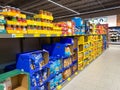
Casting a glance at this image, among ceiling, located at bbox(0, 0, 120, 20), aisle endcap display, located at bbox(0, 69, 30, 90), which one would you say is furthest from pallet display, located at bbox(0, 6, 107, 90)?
ceiling, located at bbox(0, 0, 120, 20)

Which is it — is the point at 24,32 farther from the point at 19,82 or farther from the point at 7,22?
the point at 19,82

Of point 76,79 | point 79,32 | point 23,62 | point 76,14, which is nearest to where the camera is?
point 23,62

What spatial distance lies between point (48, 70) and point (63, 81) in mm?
822

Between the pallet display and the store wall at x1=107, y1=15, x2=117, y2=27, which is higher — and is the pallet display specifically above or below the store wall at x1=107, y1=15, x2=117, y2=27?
below

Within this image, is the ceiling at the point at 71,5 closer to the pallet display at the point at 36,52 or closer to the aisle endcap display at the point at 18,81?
the pallet display at the point at 36,52

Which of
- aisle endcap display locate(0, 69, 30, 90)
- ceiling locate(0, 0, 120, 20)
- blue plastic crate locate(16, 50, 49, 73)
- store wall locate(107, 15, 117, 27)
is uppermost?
ceiling locate(0, 0, 120, 20)

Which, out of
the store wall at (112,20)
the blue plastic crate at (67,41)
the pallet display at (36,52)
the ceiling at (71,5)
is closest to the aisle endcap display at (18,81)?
the pallet display at (36,52)

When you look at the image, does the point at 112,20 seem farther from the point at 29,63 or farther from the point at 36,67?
the point at 29,63

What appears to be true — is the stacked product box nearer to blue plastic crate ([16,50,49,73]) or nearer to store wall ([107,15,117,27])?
blue plastic crate ([16,50,49,73])

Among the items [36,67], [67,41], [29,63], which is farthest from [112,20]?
[29,63]

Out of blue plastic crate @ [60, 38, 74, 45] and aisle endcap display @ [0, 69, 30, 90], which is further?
blue plastic crate @ [60, 38, 74, 45]

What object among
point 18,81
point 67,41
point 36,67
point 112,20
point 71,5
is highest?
point 71,5

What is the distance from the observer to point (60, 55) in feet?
10.0

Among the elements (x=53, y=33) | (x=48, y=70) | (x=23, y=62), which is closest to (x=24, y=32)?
(x=23, y=62)
